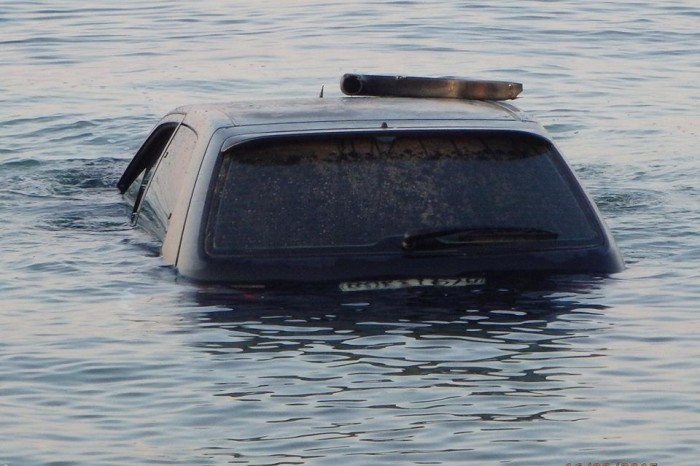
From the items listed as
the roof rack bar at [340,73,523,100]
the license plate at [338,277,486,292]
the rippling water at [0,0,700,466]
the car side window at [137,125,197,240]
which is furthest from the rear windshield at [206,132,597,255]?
the roof rack bar at [340,73,523,100]

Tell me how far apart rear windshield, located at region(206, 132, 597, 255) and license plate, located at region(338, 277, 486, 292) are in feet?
0.57

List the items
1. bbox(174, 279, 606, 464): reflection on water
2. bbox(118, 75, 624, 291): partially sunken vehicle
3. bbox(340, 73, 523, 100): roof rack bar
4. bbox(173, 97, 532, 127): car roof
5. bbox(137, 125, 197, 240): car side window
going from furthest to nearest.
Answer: bbox(340, 73, 523, 100): roof rack bar < bbox(137, 125, 197, 240): car side window < bbox(173, 97, 532, 127): car roof < bbox(118, 75, 624, 291): partially sunken vehicle < bbox(174, 279, 606, 464): reflection on water

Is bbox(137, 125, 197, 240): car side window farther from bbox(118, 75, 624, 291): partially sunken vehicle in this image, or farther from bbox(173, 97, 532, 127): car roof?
bbox(118, 75, 624, 291): partially sunken vehicle

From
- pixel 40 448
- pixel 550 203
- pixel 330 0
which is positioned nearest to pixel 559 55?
pixel 330 0

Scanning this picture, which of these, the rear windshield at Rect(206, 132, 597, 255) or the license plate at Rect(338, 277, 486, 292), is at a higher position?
the rear windshield at Rect(206, 132, 597, 255)

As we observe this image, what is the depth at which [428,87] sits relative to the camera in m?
8.66

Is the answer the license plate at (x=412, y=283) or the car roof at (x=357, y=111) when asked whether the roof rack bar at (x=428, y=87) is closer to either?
the car roof at (x=357, y=111)

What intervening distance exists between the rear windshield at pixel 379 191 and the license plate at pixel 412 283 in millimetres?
173

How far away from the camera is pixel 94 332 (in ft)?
25.3

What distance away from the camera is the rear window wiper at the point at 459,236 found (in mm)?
7578

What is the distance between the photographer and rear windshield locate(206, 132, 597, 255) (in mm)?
7562

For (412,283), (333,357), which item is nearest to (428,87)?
(412,283)

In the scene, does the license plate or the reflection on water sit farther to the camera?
the license plate

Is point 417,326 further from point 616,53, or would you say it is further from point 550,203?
point 616,53
